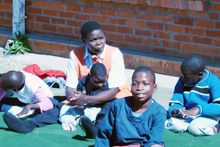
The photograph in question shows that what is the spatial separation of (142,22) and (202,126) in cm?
336

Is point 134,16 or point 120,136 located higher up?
point 134,16

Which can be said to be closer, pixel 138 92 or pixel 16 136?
pixel 138 92

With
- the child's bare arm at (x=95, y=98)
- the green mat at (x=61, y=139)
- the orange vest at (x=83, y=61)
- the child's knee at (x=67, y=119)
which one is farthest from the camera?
the orange vest at (x=83, y=61)

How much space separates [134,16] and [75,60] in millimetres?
2827

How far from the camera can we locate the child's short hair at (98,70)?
4.12 m

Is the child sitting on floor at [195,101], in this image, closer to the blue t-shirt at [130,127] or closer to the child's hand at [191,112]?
the child's hand at [191,112]

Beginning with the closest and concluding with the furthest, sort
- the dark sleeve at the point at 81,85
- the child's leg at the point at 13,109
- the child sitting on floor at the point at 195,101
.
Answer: the child sitting on floor at the point at 195,101, the dark sleeve at the point at 81,85, the child's leg at the point at 13,109

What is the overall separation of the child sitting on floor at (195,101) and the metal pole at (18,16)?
4.80m

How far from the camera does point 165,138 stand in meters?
4.00

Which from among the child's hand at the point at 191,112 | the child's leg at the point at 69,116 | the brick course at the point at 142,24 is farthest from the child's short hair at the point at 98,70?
the brick course at the point at 142,24

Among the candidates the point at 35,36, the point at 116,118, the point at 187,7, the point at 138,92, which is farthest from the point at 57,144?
the point at 35,36

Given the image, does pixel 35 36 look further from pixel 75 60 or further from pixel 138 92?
pixel 138 92

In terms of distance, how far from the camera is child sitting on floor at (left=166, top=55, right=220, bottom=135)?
4.08 m

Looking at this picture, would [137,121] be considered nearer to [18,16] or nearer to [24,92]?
[24,92]
